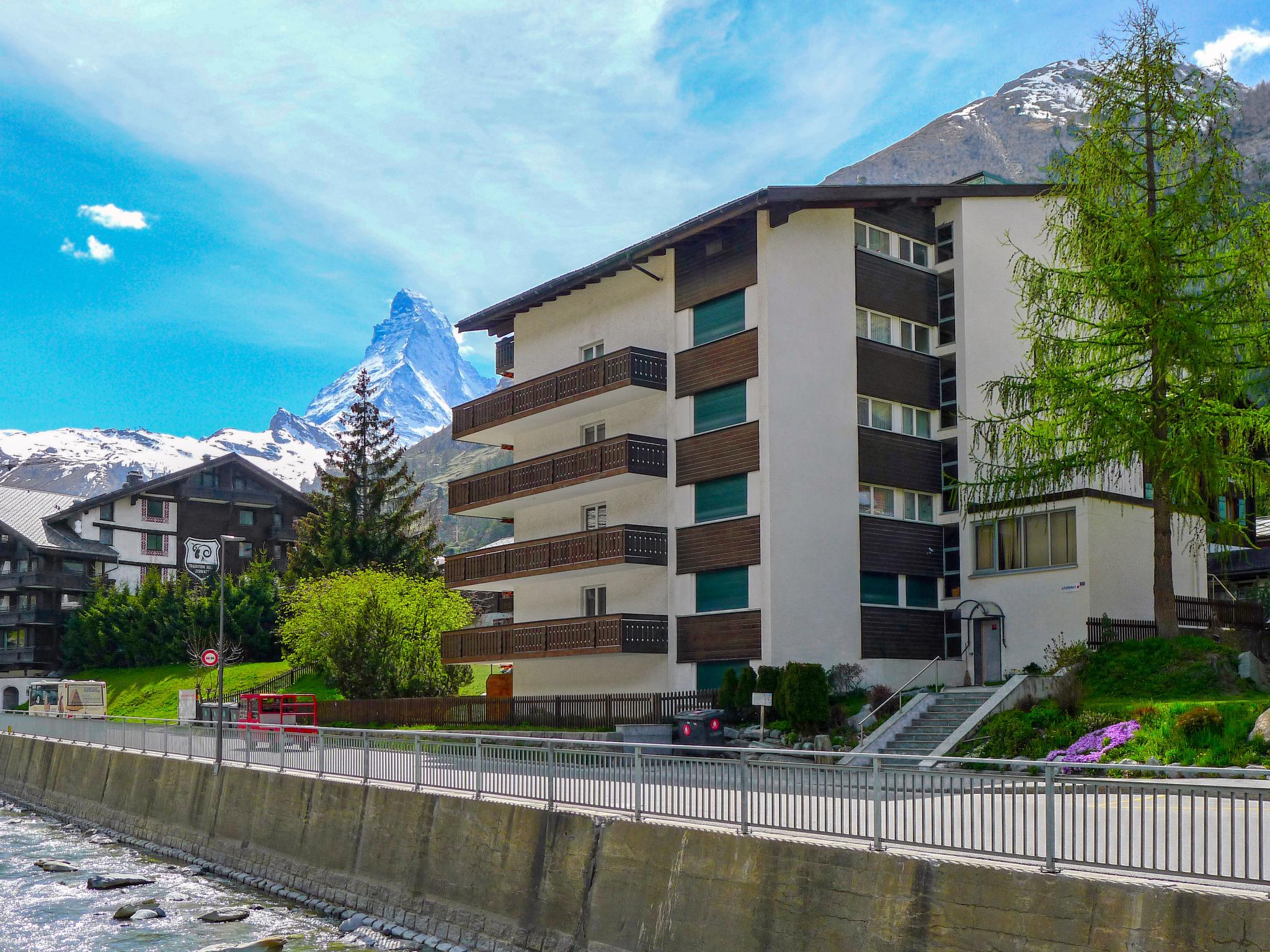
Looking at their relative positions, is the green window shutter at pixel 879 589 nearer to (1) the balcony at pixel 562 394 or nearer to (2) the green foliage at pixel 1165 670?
(2) the green foliage at pixel 1165 670

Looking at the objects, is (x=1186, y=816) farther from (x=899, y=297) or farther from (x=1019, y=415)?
(x=899, y=297)

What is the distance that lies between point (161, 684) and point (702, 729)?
47737 millimetres

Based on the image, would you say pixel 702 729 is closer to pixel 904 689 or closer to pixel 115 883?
pixel 904 689

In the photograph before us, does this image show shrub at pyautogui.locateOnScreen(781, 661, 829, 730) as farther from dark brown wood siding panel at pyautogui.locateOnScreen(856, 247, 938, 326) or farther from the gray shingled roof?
the gray shingled roof

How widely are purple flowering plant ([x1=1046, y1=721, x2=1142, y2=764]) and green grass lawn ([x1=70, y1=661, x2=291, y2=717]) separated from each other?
4721cm

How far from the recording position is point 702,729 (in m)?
30.9

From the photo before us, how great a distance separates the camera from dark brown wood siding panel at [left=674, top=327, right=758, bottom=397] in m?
35.3

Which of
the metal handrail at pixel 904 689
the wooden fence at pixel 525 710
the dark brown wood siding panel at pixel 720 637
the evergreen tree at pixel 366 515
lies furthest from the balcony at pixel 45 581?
the metal handrail at pixel 904 689

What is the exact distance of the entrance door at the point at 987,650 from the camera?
35.6m

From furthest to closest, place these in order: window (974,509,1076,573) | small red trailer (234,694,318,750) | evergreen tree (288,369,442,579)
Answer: evergreen tree (288,369,442,579), small red trailer (234,694,318,750), window (974,509,1076,573)

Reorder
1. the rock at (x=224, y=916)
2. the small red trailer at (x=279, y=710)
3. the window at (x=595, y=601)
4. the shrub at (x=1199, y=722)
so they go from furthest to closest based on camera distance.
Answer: the small red trailer at (x=279, y=710) < the window at (x=595, y=601) < the shrub at (x=1199, y=722) < the rock at (x=224, y=916)

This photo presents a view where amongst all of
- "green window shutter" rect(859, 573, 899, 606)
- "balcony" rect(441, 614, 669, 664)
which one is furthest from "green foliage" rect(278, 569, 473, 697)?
"green window shutter" rect(859, 573, 899, 606)

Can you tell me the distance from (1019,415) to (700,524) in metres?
9.13

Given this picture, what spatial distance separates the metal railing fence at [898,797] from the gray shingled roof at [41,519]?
64.3 m
